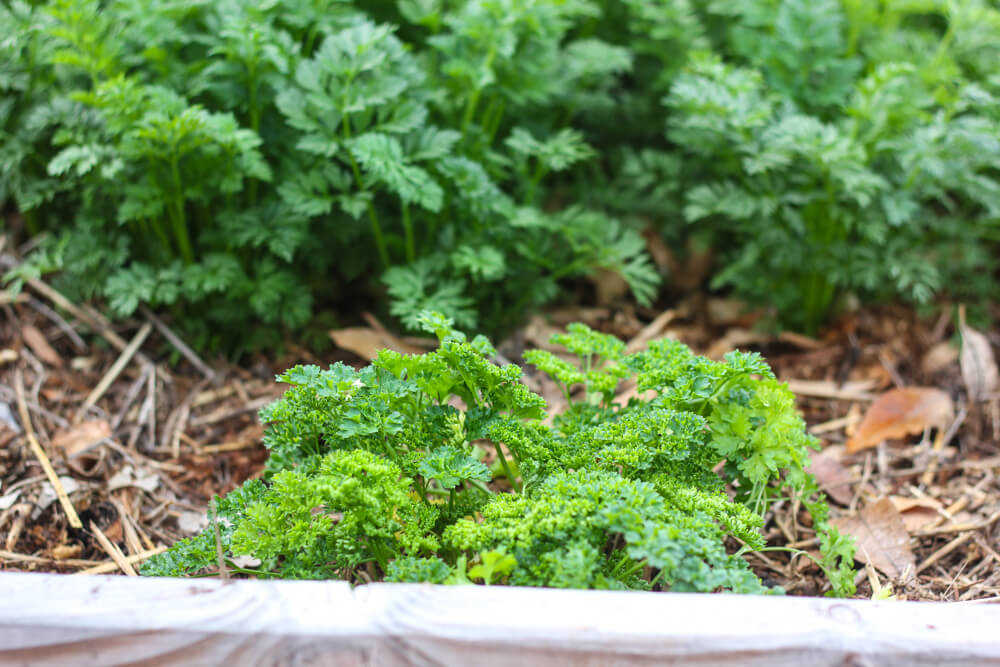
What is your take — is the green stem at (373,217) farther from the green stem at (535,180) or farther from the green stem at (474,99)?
the green stem at (535,180)

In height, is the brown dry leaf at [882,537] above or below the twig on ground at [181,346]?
below

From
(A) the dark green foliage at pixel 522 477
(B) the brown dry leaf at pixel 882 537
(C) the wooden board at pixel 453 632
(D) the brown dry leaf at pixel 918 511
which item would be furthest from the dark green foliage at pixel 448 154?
(C) the wooden board at pixel 453 632

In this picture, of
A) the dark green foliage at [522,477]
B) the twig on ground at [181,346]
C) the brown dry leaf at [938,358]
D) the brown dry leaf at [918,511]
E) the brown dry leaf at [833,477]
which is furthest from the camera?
the brown dry leaf at [938,358]

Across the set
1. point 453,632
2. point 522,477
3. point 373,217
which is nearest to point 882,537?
point 522,477

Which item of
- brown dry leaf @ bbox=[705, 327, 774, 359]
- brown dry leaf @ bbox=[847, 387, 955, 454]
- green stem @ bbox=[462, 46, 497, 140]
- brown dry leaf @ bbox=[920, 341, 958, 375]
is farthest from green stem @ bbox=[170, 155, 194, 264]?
brown dry leaf @ bbox=[920, 341, 958, 375]

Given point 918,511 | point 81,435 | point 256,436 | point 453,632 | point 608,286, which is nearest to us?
point 453,632

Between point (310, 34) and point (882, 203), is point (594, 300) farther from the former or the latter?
point (310, 34)

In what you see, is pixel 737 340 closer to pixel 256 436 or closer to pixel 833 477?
pixel 833 477
